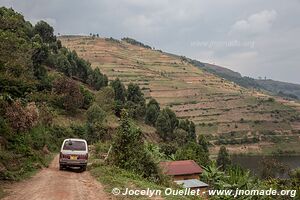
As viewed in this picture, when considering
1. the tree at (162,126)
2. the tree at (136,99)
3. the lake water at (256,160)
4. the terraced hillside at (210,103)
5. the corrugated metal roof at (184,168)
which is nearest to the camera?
the corrugated metal roof at (184,168)

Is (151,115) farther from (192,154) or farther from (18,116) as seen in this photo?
(18,116)

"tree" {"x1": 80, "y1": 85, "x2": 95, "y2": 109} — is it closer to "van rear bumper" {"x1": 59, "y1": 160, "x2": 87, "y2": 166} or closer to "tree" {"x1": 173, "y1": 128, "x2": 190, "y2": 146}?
"tree" {"x1": 173, "y1": 128, "x2": 190, "y2": 146}

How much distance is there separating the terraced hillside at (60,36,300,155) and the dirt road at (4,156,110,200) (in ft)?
332

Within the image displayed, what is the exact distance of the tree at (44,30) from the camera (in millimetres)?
82438

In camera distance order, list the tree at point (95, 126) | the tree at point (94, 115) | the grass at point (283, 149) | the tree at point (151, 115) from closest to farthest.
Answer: the tree at point (95, 126) < the tree at point (94, 115) < the tree at point (151, 115) < the grass at point (283, 149)

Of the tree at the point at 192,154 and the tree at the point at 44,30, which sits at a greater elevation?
the tree at the point at 44,30

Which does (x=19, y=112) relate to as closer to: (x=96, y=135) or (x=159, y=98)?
(x=96, y=135)

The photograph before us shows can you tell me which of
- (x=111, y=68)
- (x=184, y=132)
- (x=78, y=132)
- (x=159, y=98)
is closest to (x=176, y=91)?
(x=159, y=98)

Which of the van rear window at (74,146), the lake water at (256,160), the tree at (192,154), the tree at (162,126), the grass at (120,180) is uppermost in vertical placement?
the van rear window at (74,146)

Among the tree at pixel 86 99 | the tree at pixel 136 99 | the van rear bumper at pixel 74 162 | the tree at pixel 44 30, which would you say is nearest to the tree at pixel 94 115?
the tree at pixel 86 99

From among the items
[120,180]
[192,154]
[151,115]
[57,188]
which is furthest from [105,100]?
[57,188]

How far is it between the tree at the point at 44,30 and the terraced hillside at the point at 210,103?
180 ft

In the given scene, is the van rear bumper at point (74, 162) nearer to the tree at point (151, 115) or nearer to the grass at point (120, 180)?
the grass at point (120, 180)

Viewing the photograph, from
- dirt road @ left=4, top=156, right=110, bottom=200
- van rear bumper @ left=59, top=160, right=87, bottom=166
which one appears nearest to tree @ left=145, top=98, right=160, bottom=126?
van rear bumper @ left=59, top=160, right=87, bottom=166
